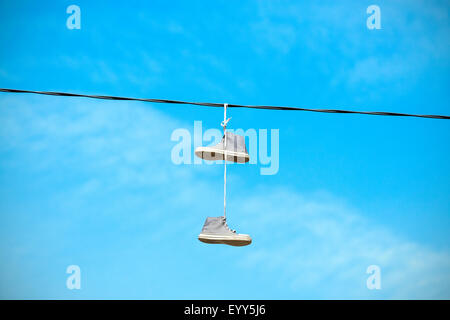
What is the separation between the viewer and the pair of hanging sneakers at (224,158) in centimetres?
453

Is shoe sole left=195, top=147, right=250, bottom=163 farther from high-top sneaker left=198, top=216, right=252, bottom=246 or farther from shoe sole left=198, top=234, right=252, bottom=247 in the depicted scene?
shoe sole left=198, top=234, right=252, bottom=247

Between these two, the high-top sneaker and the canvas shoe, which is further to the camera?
the canvas shoe

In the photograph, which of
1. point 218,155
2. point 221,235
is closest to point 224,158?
point 218,155

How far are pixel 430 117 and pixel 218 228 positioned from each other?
2641mm

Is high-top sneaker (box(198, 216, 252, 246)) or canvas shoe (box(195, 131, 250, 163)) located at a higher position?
canvas shoe (box(195, 131, 250, 163))

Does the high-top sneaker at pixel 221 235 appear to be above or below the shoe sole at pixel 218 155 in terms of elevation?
below

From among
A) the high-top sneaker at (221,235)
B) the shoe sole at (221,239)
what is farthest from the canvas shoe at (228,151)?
the shoe sole at (221,239)

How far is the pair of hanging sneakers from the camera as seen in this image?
14.9 ft

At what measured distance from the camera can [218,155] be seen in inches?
193

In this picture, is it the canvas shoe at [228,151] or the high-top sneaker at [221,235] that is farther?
the canvas shoe at [228,151]

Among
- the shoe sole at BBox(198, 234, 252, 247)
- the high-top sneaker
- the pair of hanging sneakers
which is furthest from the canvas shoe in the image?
the shoe sole at BBox(198, 234, 252, 247)

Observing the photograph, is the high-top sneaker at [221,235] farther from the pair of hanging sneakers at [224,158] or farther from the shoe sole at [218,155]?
the shoe sole at [218,155]
